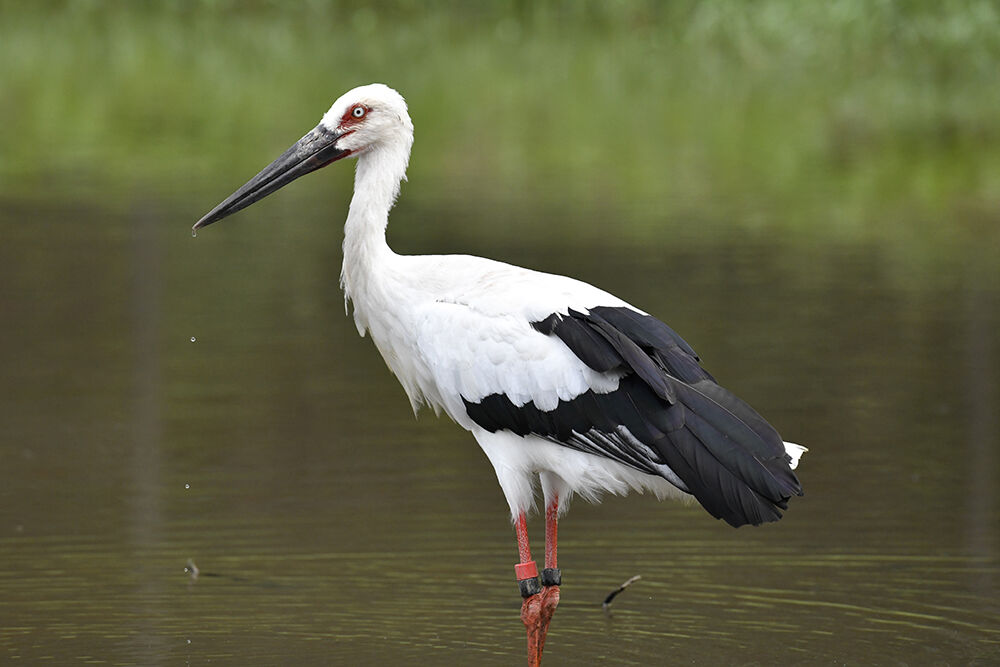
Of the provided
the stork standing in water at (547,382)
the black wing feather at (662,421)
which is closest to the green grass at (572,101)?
the stork standing in water at (547,382)

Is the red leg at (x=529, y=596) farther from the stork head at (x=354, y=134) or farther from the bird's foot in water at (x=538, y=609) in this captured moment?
the stork head at (x=354, y=134)

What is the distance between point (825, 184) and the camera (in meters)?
20.2

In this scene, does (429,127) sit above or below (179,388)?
above

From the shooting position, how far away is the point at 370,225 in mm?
7367

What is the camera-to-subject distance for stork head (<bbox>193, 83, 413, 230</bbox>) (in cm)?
746

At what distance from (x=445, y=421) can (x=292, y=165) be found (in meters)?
3.53

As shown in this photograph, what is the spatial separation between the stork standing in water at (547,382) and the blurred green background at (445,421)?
0.68 metres

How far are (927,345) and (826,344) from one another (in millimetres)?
669

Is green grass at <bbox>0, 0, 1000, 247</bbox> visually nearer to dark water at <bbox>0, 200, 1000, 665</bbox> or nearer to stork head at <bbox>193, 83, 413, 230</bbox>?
dark water at <bbox>0, 200, 1000, 665</bbox>

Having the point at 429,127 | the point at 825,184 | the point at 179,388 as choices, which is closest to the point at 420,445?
the point at 179,388

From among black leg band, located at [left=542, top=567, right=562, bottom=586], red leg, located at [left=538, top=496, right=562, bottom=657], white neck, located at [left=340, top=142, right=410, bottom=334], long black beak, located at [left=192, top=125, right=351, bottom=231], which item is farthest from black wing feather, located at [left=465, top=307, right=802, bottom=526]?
long black beak, located at [left=192, top=125, right=351, bottom=231]

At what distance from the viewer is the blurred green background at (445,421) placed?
7.43 m

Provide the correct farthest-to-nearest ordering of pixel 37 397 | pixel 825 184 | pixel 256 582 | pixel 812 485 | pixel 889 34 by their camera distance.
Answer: pixel 889 34
pixel 825 184
pixel 37 397
pixel 812 485
pixel 256 582

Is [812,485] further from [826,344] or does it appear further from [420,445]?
[826,344]
